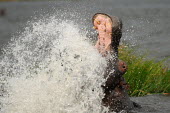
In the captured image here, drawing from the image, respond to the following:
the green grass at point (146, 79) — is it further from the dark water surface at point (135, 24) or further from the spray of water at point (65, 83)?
the spray of water at point (65, 83)

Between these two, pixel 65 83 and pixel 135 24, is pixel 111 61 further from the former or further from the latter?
pixel 135 24

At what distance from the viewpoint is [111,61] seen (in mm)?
6223

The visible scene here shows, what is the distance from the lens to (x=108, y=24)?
247 inches

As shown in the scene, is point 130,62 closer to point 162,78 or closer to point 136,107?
point 162,78

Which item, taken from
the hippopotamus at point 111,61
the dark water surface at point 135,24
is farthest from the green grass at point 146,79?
the hippopotamus at point 111,61

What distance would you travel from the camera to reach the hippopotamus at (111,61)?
6234 millimetres

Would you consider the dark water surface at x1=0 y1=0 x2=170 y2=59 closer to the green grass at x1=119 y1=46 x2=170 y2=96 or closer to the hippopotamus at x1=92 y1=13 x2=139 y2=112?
the green grass at x1=119 y1=46 x2=170 y2=96

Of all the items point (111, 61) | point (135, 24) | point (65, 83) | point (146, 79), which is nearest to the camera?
point (111, 61)

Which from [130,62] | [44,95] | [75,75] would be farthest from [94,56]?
[130,62]

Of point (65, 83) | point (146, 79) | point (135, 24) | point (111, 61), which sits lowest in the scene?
point (135, 24)

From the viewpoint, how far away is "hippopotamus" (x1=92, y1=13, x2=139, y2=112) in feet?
20.5

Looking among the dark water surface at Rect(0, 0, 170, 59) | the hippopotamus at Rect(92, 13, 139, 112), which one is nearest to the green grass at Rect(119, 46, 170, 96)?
the dark water surface at Rect(0, 0, 170, 59)

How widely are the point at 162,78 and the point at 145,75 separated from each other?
1.06ft

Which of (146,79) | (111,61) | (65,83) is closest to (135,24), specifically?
(146,79)
